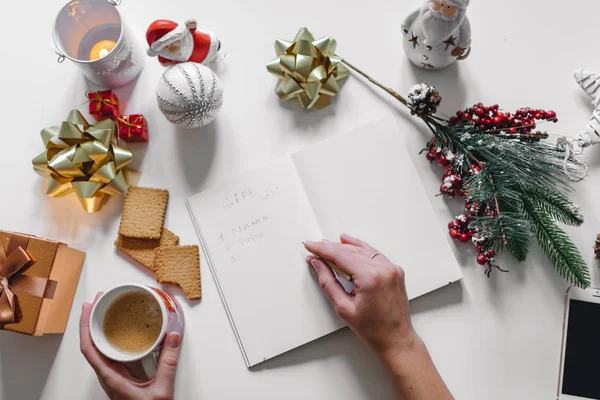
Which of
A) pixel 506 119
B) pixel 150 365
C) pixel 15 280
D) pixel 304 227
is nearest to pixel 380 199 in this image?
pixel 304 227

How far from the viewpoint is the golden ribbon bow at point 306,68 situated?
2.80 feet

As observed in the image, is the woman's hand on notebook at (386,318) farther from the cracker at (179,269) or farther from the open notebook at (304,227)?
the cracker at (179,269)

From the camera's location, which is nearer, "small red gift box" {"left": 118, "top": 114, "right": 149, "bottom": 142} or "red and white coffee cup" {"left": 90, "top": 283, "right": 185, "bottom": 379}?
"red and white coffee cup" {"left": 90, "top": 283, "right": 185, "bottom": 379}

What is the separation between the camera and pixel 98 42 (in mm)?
883

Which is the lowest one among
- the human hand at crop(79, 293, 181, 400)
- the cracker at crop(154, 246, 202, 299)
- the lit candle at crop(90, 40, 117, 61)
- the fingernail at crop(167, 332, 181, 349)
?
the human hand at crop(79, 293, 181, 400)

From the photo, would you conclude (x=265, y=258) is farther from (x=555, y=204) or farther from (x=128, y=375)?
(x=555, y=204)

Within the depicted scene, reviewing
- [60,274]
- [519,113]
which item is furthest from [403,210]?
[60,274]

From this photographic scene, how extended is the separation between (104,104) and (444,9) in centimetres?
63

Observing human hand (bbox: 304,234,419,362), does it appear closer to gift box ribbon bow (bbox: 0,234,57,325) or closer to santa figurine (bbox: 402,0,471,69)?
santa figurine (bbox: 402,0,471,69)

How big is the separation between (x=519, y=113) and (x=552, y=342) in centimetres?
43

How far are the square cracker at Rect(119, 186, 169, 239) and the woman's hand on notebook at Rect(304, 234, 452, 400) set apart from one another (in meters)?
0.32

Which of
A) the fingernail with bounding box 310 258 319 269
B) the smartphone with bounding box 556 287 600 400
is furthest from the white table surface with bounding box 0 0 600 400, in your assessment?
the fingernail with bounding box 310 258 319 269

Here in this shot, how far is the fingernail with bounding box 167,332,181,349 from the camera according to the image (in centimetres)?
80

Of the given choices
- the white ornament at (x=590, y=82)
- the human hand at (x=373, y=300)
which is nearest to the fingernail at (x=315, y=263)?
the human hand at (x=373, y=300)
